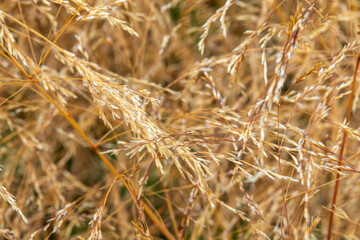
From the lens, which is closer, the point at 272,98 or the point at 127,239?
the point at 272,98

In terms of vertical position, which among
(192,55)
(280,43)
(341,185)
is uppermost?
(192,55)

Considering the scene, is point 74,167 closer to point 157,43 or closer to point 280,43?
point 157,43

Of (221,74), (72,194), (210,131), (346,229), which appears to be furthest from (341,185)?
(72,194)

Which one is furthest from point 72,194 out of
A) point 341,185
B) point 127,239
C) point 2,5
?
point 341,185

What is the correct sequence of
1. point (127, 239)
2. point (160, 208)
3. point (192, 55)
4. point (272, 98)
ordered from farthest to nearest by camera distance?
point (192, 55), point (160, 208), point (127, 239), point (272, 98)

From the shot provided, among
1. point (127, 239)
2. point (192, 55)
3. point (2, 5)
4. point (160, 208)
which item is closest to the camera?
point (127, 239)

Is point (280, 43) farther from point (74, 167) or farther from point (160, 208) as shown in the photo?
point (74, 167)

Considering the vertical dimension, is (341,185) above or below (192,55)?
below

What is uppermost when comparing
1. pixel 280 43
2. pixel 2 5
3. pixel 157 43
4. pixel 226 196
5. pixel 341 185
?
pixel 2 5

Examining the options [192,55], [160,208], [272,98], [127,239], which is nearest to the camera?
[272,98]
